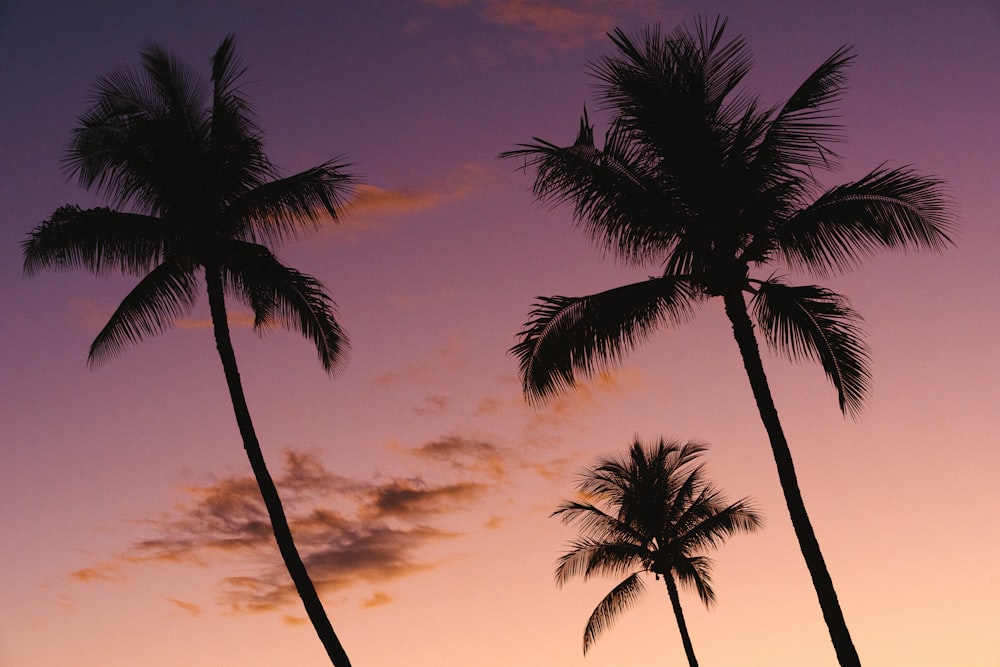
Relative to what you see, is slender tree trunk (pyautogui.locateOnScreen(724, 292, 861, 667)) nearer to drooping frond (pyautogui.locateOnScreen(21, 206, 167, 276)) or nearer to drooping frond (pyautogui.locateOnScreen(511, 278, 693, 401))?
drooping frond (pyautogui.locateOnScreen(511, 278, 693, 401))

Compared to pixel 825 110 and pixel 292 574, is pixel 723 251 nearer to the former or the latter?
pixel 825 110

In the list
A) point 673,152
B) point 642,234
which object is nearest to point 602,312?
point 642,234

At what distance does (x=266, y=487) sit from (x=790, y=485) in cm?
885

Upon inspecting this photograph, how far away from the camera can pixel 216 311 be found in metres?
16.8

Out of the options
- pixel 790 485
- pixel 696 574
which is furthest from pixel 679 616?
pixel 790 485

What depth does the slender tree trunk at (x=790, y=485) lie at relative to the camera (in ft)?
40.5

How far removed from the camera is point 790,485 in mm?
13203

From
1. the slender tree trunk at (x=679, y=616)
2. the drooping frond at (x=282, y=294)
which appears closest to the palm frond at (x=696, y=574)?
the slender tree trunk at (x=679, y=616)

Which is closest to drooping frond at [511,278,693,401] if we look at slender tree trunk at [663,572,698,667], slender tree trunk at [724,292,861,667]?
slender tree trunk at [724,292,861,667]

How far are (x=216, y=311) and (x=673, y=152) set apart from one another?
874 cm

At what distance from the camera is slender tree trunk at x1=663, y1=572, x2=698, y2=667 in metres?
31.0

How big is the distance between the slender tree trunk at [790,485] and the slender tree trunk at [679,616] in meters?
18.8

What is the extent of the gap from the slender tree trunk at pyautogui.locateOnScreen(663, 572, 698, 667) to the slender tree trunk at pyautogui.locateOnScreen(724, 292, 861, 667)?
18.8 metres

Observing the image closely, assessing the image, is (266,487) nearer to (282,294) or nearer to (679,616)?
(282,294)
